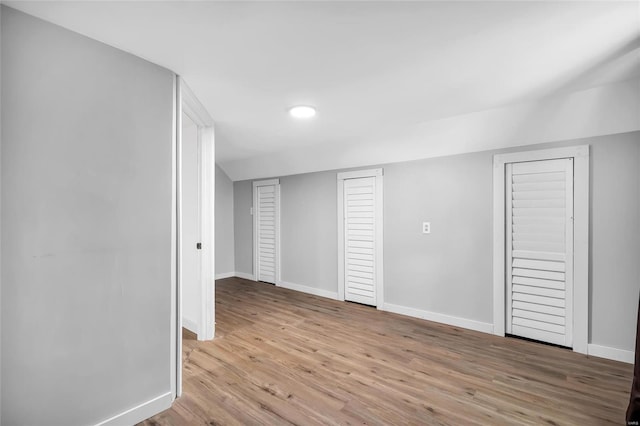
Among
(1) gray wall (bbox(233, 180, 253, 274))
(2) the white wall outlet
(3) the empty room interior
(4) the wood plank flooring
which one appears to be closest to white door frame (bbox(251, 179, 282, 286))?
(1) gray wall (bbox(233, 180, 253, 274))

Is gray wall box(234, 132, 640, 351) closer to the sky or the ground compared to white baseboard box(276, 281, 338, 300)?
closer to the sky

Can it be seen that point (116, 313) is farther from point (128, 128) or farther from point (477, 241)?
point (477, 241)

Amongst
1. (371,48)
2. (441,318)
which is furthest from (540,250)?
(371,48)

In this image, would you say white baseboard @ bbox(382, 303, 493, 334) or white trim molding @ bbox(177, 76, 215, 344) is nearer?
white trim molding @ bbox(177, 76, 215, 344)

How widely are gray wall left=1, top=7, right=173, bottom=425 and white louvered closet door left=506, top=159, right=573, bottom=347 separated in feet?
9.56

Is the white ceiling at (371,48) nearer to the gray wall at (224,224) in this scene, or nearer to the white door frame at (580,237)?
the white door frame at (580,237)

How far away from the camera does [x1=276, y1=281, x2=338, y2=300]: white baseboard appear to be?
4.06m

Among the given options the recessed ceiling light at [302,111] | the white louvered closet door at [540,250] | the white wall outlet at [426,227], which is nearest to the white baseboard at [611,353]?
the white louvered closet door at [540,250]

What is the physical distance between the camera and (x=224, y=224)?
5332 mm

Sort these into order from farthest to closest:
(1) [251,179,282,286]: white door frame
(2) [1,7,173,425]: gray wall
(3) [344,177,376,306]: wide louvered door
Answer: (1) [251,179,282,286]: white door frame < (3) [344,177,376,306]: wide louvered door < (2) [1,7,173,425]: gray wall

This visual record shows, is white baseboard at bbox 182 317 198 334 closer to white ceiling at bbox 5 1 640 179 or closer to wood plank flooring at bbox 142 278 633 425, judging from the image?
wood plank flooring at bbox 142 278 633 425

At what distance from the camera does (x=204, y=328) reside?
267cm

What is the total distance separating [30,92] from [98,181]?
1.46 feet

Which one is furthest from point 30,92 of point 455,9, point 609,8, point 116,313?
point 609,8
